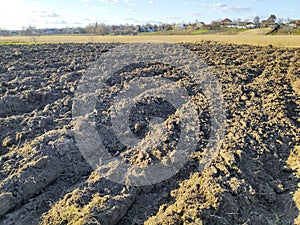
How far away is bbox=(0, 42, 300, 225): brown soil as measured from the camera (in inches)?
142

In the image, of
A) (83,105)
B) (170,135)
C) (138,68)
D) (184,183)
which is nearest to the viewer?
(184,183)

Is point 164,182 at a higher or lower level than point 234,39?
lower

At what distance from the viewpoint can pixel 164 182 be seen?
424cm

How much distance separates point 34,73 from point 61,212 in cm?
673

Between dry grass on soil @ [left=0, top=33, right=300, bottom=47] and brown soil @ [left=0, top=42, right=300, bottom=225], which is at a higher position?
dry grass on soil @ [left=0, top=33, right=300, bottom=47]

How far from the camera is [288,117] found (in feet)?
20.0

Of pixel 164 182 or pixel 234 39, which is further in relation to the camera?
pixel 234 39

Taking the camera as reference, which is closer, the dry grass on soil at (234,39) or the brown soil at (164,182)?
the brown soil at (164,182)

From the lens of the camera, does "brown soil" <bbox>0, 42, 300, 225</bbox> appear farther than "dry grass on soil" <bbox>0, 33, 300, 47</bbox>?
No

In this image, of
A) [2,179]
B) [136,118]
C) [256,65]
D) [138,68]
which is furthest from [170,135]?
[256,65]

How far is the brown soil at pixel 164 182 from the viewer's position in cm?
360

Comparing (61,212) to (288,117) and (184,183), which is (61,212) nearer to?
(184,183)

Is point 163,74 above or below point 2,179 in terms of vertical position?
above

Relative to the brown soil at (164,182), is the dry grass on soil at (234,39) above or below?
above
